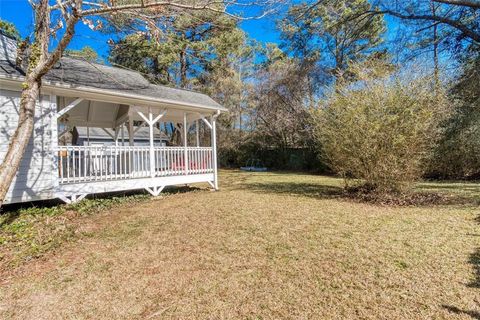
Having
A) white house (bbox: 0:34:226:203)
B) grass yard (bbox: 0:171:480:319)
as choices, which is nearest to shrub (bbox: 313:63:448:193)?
grass yard (bbox: 0:171:480:319)

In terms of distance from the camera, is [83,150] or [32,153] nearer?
[32,153]

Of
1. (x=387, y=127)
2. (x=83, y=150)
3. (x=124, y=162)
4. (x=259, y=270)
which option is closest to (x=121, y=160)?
(x=124, y=162)

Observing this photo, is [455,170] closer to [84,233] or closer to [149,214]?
[149,214]

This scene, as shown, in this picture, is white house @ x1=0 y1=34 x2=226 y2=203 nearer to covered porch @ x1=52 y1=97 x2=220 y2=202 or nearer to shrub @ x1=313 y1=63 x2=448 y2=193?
covered porch @ x1=52 y1=97 x2=220 y2=202

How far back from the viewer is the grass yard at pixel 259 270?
2455 mm

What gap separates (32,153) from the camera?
240 inches

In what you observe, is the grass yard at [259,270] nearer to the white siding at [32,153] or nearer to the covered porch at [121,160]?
the white siding at [32,153]

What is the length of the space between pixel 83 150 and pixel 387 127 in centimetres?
741

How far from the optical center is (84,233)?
4664 millimetres

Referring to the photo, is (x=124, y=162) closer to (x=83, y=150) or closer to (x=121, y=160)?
(x=121, y=160)

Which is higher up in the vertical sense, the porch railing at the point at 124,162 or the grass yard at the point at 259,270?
the porch railing at the point at 124,162

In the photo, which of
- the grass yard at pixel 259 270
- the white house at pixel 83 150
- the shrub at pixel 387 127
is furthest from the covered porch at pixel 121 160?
the shrub at pixel 387 127

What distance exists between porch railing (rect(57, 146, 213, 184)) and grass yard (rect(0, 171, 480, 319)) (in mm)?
1954

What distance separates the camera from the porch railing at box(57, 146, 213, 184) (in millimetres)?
6691
